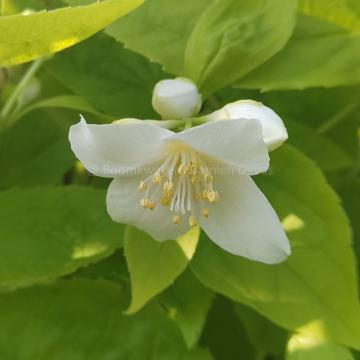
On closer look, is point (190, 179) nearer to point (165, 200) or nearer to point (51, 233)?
point (165, 200)

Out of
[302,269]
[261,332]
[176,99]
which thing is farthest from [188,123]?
[261,332]

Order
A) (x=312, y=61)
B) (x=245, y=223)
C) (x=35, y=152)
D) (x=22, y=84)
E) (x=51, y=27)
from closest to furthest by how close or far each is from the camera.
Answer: (x=51, y=27), (x=245, y=223), (x=312, y=61), (x=22, y=84), (x=35, y=152)

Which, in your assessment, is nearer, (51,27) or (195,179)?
(51,27)

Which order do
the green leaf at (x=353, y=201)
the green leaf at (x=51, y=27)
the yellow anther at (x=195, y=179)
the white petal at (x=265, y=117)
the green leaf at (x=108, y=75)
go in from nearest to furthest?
the green leaf at (x=51, y=27)
the white petal at (x=265, y=117)
the yellow anther at (x=195, y=179)
the green leaf at (x=108, y=75)
the green leaf at (x=353, y=201)

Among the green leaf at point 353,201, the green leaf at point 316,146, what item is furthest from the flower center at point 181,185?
the green leaf at point 353,201

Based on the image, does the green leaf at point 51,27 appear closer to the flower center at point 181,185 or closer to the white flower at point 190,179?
the white flower at point 190,179

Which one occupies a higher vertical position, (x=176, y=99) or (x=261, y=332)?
(x=176, y=99)
